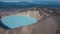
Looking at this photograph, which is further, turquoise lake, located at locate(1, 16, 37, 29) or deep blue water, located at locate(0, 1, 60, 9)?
deep blue water, located at locate(0, 1, 60, 9)

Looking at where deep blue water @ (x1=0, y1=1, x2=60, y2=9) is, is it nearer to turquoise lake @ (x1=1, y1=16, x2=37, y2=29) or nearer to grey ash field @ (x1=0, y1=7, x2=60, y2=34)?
grey ash field @ (x1=0, y1=7, x2=60, y2=34)

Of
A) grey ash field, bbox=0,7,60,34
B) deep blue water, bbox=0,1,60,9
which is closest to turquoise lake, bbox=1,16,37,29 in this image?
grey ash field, bbox=0,7,60,34

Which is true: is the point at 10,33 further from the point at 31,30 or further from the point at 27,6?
the point at 27,6

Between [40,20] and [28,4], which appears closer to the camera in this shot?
[40,20]

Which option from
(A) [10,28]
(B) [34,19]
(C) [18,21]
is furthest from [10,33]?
(B) [34,19]

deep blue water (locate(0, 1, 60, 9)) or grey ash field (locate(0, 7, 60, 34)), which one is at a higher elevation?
deep blue water (locate(0, 1, 60, 9))
